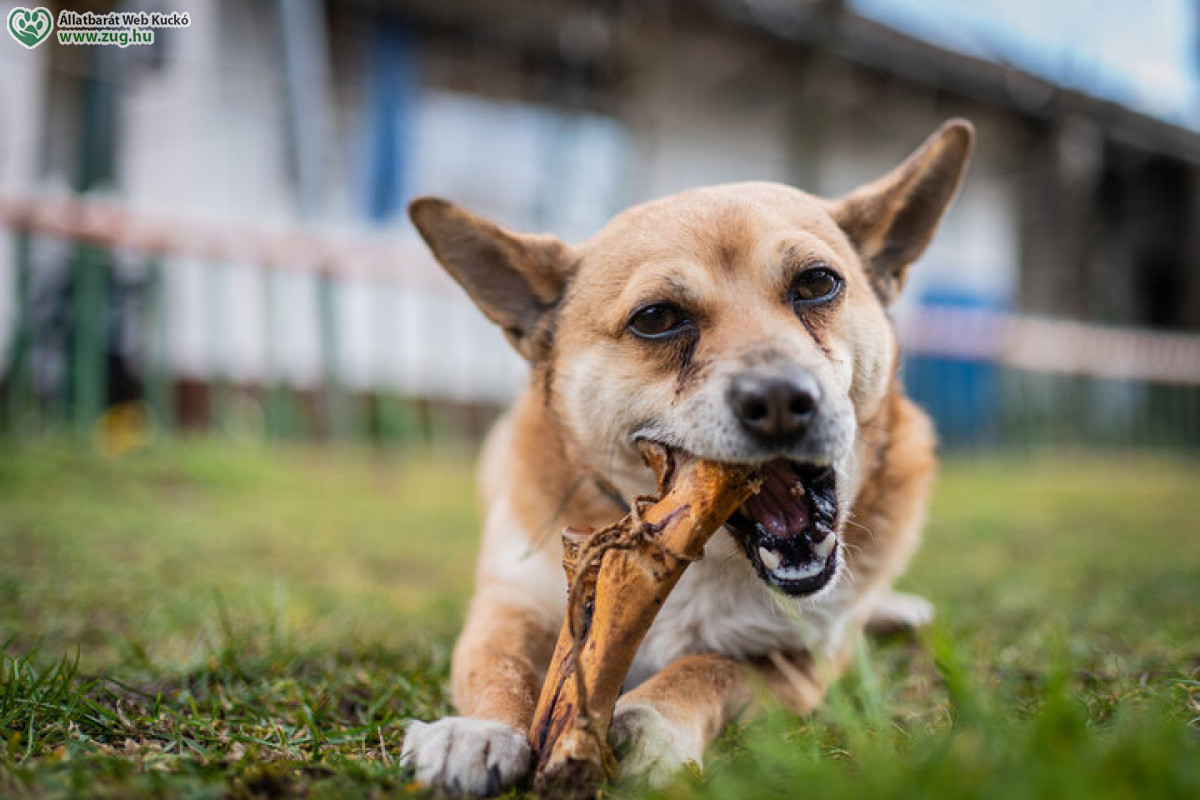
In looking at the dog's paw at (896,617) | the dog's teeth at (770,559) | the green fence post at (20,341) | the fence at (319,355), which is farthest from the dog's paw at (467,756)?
the green fence post at (20,341)

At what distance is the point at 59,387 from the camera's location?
7.59 meters

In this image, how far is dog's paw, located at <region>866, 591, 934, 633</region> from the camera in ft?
10.1

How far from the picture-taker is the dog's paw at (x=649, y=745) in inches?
63.7

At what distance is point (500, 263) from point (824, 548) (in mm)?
1344

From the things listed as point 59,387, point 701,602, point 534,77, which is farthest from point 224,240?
point 701,602

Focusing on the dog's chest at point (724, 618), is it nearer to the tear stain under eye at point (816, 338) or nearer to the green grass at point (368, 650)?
the green grass at point (368, 650)

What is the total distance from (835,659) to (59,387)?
7.15 meters

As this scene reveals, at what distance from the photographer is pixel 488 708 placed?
6.25ft

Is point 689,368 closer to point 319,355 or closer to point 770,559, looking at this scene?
point 770,559

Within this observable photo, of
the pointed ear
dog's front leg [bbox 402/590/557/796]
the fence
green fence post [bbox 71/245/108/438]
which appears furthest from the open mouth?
green fence post [bbox 71/245/108/438]

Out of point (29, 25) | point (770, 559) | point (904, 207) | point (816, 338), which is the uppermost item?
point (29, 25)

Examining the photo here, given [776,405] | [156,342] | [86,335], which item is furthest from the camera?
[156,342]

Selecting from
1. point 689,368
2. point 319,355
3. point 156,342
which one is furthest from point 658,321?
point 319,355

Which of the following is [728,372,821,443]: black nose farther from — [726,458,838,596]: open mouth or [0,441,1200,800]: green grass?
[0,441,1200,800]: green grass
